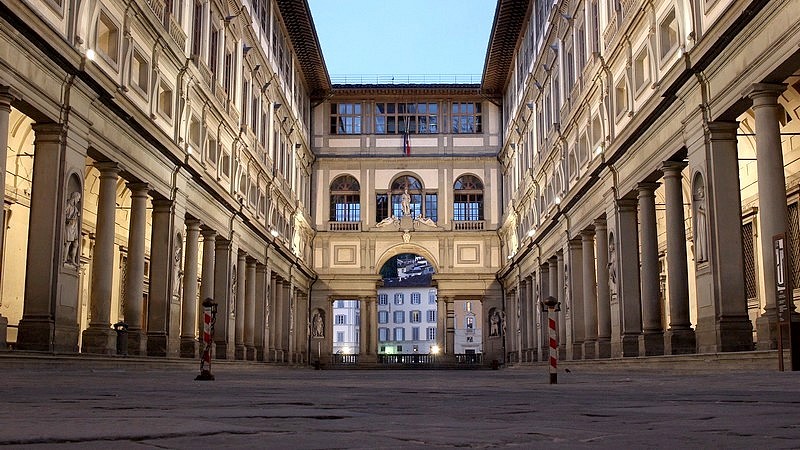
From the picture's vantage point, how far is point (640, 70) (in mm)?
28406

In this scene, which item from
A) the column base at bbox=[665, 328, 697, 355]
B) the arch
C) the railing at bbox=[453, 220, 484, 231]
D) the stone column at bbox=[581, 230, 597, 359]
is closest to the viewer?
the column base at bbox=[665, 328, 697, 355]

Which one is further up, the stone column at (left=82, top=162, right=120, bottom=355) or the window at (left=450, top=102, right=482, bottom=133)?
the window at (left=450, top=102, right=482, bottom=133)

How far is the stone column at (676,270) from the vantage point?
24544 mm

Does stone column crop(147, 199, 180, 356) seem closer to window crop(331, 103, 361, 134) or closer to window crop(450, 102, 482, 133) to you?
window crop(331, 103, 361, 134)

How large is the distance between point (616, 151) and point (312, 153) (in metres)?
34.0

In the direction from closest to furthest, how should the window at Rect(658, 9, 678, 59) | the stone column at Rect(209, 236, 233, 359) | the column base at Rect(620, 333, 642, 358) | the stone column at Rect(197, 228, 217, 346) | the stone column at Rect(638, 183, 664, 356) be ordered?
the window at Rect(658, 9, 678, 59)
the stone column at Rect(638, 183, 664, 356)
the column base at Rect(620, 333, 642, 358)
the stone column at Rect(197, 228, 217, 346)
the stone column at Rect(209, 236, 233, 359)

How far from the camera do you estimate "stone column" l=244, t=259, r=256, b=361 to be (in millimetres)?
43344

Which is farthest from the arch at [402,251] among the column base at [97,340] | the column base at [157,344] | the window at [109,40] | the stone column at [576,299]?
the column base at [97,340]

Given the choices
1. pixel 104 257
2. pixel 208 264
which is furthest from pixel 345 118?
pixel 104 257

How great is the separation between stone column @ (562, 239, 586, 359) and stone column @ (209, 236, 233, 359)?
14.1m

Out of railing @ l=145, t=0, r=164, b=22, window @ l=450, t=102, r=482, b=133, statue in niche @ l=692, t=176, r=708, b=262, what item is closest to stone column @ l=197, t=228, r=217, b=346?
railing @ l=145, t=0, r=164, b=22

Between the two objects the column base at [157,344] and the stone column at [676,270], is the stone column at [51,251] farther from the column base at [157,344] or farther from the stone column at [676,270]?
the stone column at [676,270]

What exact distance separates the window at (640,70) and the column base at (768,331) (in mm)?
11111

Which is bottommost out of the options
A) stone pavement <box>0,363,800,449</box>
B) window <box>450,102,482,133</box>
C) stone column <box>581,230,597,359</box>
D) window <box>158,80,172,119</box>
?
stone pavement <box>0,363,800,449</box>
